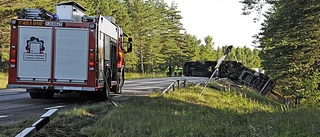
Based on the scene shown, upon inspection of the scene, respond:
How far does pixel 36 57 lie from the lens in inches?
442

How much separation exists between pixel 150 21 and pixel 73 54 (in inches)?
2068

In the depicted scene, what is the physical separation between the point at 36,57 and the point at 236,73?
1068 inches

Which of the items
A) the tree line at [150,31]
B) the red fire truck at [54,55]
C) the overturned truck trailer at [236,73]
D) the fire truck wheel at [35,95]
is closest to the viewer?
the red fire truck at [54,55]

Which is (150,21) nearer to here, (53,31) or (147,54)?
(147,54)

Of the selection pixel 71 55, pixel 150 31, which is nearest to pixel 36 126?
pixel 71 55

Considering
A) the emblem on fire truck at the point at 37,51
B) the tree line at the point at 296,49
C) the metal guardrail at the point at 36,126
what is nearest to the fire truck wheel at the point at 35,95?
the emblem on fire truck at the point at 37,51

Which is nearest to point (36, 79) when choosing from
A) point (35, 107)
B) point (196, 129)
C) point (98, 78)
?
point (35, 107)

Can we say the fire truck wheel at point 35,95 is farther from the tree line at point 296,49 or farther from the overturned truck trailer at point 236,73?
the overturned truck trailer at point 236,73

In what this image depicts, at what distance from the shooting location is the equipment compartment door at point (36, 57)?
1119cm

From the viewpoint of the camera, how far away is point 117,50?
48.2 feet

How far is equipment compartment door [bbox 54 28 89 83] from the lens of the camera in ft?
36.8

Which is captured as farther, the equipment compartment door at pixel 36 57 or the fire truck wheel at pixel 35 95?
the fire truck wheel at pixel 35 95

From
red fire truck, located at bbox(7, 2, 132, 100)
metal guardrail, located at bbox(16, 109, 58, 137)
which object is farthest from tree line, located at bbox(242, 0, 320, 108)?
metal guardrail, located at bbox(16, 109, 58, 137)

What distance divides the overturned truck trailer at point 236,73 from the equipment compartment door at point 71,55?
80.7 ft
